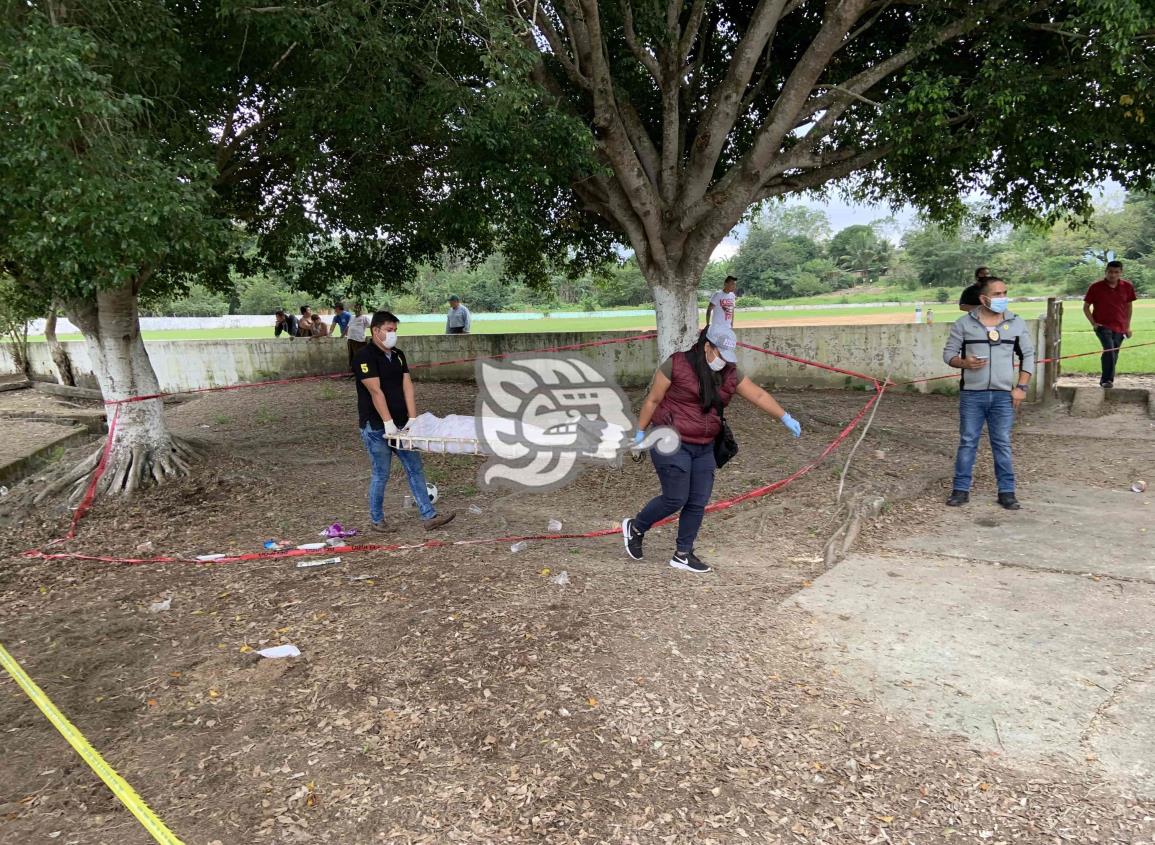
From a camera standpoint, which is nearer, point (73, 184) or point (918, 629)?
point (918, 629)

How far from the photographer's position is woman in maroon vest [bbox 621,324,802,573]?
4.38 m

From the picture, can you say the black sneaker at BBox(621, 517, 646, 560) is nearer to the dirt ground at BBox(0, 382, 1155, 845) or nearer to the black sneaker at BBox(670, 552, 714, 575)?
the dirt ground at BBox(0, 382, 1155, 845)

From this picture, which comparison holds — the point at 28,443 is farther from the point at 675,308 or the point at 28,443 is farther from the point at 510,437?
the point at 675,308

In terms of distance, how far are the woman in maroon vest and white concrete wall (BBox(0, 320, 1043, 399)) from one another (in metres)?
7.31

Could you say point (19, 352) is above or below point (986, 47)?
below

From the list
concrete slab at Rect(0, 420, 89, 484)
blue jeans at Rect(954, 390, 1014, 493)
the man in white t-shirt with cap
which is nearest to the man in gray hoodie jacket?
blue jeans at Rect(954, 390, 1014, 493)

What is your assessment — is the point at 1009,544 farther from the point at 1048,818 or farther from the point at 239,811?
the point at 239,811

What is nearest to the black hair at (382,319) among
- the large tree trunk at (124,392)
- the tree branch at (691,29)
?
the large tree trunk at (124,392)

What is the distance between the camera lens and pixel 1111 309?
868cm

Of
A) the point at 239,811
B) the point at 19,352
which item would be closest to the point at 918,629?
the point at 239,811

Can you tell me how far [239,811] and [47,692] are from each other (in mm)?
1675

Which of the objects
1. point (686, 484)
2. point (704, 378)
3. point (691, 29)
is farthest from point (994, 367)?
point (691, 29)

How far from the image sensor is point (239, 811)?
2623mm

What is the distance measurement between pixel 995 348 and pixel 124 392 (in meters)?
8.46
